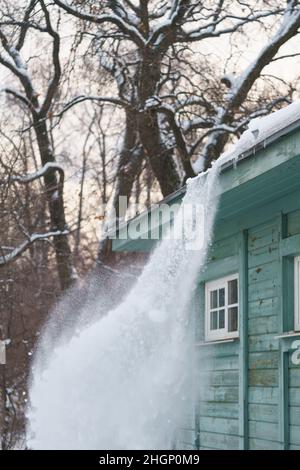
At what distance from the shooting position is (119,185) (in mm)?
20828

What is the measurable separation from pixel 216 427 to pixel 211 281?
1.52m

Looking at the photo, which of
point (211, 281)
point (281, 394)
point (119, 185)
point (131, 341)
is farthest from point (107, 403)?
point (119, 185)

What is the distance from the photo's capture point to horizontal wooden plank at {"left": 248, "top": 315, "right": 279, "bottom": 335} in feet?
26.7

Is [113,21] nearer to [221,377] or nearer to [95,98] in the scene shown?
[95,98]

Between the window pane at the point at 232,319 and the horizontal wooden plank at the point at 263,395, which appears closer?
the horizontal wooden plank at the point at 263,395

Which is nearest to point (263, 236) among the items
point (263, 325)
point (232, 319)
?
point (263, 325)

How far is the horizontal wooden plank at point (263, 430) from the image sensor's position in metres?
7.97

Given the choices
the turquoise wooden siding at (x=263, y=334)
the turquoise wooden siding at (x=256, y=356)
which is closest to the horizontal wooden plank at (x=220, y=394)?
the turquoise wooden siding at (x=256, y=356)

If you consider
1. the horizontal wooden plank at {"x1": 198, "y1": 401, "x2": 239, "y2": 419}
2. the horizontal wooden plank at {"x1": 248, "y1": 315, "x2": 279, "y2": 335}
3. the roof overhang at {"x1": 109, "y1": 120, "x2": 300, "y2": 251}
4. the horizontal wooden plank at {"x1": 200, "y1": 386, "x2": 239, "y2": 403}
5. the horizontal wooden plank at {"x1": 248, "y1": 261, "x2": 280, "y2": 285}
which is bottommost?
the horizontal wooden plank at {"x1": 198, "y1": 401, "x2": 239, "y2": 419}

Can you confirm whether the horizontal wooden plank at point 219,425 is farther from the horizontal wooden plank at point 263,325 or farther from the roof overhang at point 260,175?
the roof overhang at point 260,175

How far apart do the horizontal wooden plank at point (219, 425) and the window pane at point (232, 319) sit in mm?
876

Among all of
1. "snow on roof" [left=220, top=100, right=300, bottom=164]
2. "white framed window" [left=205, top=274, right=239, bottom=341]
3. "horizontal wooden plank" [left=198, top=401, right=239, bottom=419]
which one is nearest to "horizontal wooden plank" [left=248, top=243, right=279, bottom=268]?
"white framed window" [left=205, top=274, right=239, bottom=341]

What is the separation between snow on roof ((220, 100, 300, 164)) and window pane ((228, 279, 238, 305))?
1907 mm

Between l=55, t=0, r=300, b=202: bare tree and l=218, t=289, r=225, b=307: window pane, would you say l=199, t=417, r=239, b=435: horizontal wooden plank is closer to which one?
l=218, t=289, r=225, b=307: window pane
